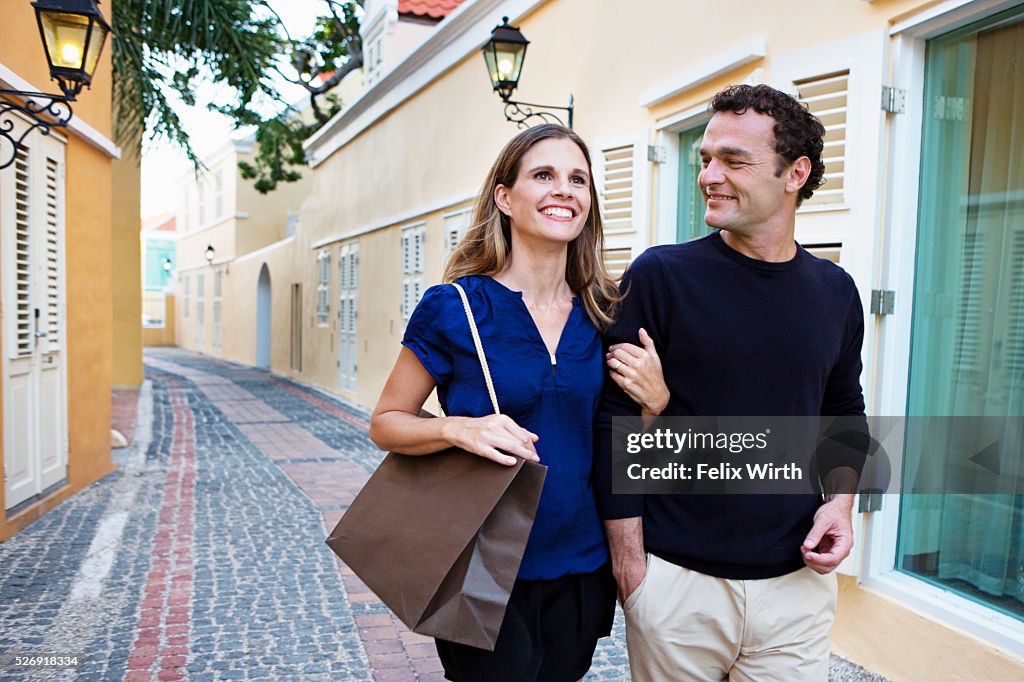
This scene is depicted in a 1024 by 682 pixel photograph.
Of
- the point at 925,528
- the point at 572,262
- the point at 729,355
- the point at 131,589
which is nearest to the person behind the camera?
the point at 729,355

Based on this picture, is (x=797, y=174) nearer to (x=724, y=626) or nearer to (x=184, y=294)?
(x=724, y=626)

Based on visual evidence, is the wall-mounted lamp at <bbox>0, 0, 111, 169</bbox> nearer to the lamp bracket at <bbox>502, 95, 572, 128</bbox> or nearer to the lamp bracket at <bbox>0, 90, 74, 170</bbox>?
the lamp bracket at <bbox>0, 90, 74, 170</bbox>

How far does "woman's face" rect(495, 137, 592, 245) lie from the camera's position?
203cm

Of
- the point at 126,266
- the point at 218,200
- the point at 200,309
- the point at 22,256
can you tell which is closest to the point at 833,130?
the point at 22,256

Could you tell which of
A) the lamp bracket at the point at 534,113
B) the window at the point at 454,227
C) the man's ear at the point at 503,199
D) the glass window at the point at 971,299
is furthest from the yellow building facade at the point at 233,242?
the man's ear at the point at 503,199

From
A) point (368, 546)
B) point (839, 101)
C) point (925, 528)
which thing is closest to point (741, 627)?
point (368, 546)

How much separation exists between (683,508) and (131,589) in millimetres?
3898

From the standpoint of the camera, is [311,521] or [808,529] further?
[311,521]

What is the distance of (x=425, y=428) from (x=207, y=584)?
142 inches

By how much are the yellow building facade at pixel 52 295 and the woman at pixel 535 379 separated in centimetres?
460

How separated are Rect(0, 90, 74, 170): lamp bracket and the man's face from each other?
4.34 m

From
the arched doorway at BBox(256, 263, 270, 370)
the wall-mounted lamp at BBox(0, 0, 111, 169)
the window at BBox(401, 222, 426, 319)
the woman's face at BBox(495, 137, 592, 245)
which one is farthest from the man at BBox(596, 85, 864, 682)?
the arched doorway at BBox(256, 263, 270, 370)

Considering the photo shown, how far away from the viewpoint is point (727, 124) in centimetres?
197

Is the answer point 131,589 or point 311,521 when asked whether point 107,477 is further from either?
point 131,589
